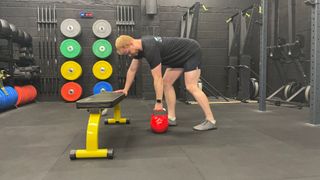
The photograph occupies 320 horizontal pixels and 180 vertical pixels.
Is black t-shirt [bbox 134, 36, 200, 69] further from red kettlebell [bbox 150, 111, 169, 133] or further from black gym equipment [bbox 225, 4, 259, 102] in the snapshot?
black gym equipment [bbox 225, 4, 259, 102]

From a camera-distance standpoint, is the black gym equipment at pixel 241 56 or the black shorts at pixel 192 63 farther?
the black gym equipment at pixel 241 56

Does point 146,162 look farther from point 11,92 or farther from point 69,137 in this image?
point 11,92

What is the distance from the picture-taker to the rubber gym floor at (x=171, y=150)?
1858 mm

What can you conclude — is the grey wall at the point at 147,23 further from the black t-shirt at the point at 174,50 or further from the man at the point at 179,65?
the black t-shirt at the point at 174,50

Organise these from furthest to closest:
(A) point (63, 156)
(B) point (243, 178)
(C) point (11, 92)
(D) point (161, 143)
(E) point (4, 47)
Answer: (E) point (4, 47), (C) point (11, 92), (D) point (161, 143), (A) point (63, 156), (B) point (243, 178)

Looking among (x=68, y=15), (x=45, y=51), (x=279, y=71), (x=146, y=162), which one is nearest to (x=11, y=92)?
(x=45, y=51)

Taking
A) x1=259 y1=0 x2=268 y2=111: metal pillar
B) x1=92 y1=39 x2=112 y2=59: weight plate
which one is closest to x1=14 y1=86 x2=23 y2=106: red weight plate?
x1=92 y1=39 x2=112 y2=59: weight plate

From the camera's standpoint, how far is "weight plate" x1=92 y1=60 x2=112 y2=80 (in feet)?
19.7

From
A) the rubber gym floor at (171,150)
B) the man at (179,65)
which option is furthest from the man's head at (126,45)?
the rubber gym floor at (171,150)

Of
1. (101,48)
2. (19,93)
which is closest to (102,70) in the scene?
(101,48)

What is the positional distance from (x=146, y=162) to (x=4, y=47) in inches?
177

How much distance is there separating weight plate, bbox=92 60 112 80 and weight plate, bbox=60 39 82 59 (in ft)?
1.46

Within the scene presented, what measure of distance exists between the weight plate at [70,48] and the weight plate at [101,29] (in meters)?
0.48

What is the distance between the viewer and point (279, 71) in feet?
18.6
